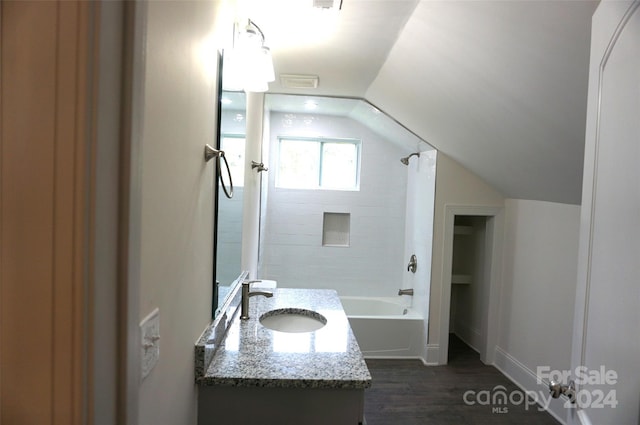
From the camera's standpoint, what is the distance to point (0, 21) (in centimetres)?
51

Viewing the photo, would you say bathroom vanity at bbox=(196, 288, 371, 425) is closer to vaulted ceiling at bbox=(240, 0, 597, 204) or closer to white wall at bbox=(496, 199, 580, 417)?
vaulted ceiling at bbox=(240, 0, 597, 204)

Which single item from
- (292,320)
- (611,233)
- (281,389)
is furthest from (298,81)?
(611,233)

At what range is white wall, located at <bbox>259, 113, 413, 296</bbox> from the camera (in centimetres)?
431

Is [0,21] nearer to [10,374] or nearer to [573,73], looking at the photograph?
[10,374]

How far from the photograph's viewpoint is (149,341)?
0.78 meters

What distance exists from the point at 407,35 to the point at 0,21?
1857mm

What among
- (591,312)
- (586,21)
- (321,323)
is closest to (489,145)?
(586,21)

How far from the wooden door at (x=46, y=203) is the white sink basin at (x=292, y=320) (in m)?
1.47

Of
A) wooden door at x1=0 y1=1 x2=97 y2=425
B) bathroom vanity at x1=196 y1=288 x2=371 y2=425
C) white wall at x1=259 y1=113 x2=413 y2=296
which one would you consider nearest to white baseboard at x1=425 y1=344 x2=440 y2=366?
white wall at x1=259 y1=113 x2=413 y2=296

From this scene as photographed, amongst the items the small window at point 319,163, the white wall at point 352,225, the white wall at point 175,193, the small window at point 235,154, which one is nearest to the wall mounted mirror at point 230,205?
the small window at point 235,154

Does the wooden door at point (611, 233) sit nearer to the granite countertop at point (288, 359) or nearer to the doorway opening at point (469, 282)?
the granite countertop at point (288, 359)

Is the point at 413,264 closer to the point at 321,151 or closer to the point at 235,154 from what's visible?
the point at 321,151

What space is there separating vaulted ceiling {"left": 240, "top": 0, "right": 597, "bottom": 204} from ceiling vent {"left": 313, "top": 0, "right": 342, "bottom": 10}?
1.3 inches

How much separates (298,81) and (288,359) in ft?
7.23
